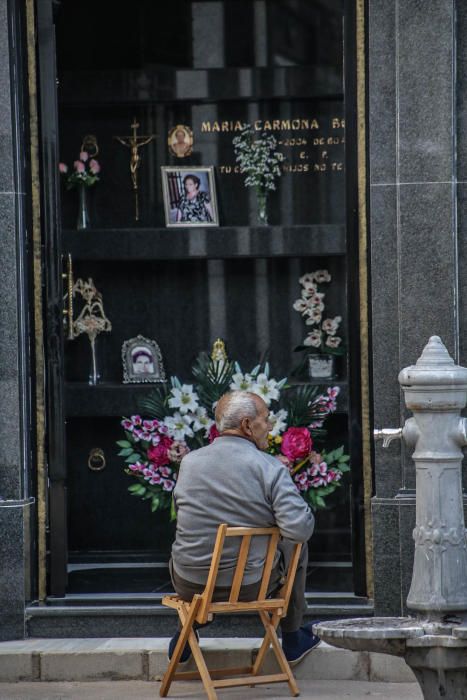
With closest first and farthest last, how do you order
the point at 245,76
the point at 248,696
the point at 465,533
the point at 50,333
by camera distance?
the point at 465,533 < the point at 248,696 < the point at 50,333 < the point at 245,76

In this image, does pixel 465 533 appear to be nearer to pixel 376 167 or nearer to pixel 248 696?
pixel 248 696

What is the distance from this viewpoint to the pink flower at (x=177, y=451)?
26.6 feet

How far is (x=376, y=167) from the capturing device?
7500mm

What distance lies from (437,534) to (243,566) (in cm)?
104

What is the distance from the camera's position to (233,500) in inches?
259

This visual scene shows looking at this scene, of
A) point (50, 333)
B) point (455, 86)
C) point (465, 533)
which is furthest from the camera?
point (50, 333)

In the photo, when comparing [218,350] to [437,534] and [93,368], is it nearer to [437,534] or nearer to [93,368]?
[93,368]

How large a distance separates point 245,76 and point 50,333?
7.32ft

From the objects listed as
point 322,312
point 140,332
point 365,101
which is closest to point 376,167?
point 365,101

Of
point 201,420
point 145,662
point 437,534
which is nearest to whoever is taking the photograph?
point 437,534

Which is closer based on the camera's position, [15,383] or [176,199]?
[15,383]

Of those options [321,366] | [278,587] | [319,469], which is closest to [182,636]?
[278,587]

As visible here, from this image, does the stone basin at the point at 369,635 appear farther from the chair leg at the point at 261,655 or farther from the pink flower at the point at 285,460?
the pink flower at the point at 285,460

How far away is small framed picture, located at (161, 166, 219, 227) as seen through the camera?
902 cm
